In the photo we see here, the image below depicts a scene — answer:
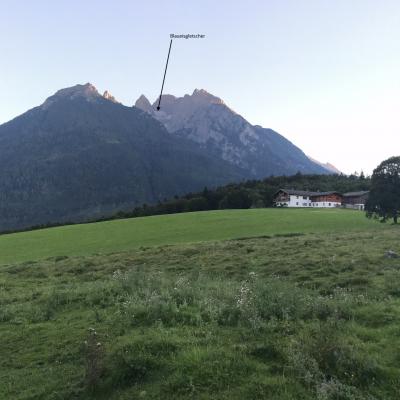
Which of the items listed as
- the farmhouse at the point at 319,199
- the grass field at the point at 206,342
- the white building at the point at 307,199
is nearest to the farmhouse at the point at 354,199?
the farmhouse at the point at 319,199

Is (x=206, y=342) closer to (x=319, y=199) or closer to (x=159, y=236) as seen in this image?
(x=159, y=236)

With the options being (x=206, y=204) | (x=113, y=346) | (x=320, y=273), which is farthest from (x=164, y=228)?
(x=206, y=204)

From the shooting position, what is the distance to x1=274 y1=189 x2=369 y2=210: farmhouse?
169625mm

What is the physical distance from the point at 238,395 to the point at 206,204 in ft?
508

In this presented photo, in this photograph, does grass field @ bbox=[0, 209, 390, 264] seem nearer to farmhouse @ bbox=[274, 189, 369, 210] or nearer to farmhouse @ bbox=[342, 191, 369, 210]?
farmhouse @ bbox=[274, 189, 369, 210]

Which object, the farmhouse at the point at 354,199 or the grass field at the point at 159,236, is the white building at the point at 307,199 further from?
the grass field at the point at 159,236

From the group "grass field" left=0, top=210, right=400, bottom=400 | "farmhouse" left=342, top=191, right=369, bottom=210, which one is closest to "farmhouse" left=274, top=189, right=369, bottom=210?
"farmhouse" left=342, top=191, right=369, bottom=210

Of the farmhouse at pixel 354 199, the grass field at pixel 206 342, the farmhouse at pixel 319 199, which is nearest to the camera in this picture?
the grass field at pixel 206 342

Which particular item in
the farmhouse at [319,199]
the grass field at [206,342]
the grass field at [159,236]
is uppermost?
the farmhouse at [319,199]

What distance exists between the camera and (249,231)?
6569 cm

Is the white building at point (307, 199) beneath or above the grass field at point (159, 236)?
above

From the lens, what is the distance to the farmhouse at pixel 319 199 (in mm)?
169625

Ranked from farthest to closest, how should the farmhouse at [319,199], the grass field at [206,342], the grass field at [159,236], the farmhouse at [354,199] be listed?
the farmhouse at [354,199]
the farmhouse at [319,199]
the grass field at [159,236]
the grass field at [206,342]

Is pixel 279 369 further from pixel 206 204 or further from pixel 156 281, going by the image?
pixel 206 204
